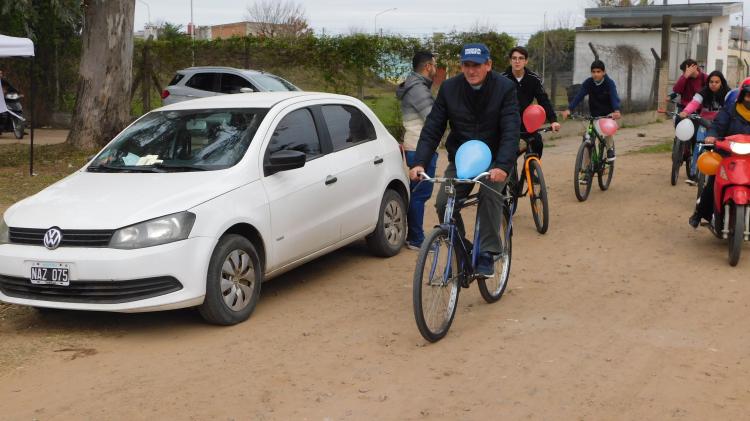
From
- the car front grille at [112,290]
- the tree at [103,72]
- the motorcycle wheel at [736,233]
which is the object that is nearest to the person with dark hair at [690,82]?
the motorcycle wheel at [736,233]

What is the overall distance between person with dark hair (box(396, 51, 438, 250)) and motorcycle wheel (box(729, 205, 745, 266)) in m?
2.84

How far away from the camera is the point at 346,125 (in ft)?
27.8

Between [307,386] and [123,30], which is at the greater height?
[123,30]

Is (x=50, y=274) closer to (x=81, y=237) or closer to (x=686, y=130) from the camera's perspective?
(x=81, y=237)

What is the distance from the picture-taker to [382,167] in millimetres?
8648

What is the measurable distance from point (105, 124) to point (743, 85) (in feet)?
35.7

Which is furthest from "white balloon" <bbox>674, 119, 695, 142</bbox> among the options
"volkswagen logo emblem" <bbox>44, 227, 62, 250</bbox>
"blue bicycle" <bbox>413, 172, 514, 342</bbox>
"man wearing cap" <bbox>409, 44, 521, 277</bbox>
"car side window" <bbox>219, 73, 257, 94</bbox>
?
"car side window" <bbox>219, 73, 257, 94</bbox>

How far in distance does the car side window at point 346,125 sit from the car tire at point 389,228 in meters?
0.62

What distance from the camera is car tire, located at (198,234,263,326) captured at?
6.36m

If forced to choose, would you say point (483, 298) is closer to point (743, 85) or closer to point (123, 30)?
point (743, 85)

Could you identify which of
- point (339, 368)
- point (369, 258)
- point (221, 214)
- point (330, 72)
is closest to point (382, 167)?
point (369, 258)

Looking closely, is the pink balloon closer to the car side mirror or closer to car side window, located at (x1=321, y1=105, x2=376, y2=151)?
car side window, located at (x1=321, y1=105, x2=376, y2=151)

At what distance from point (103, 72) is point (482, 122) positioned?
34.8ft

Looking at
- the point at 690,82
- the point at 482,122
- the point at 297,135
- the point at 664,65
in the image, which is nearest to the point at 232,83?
the point at 690,82
